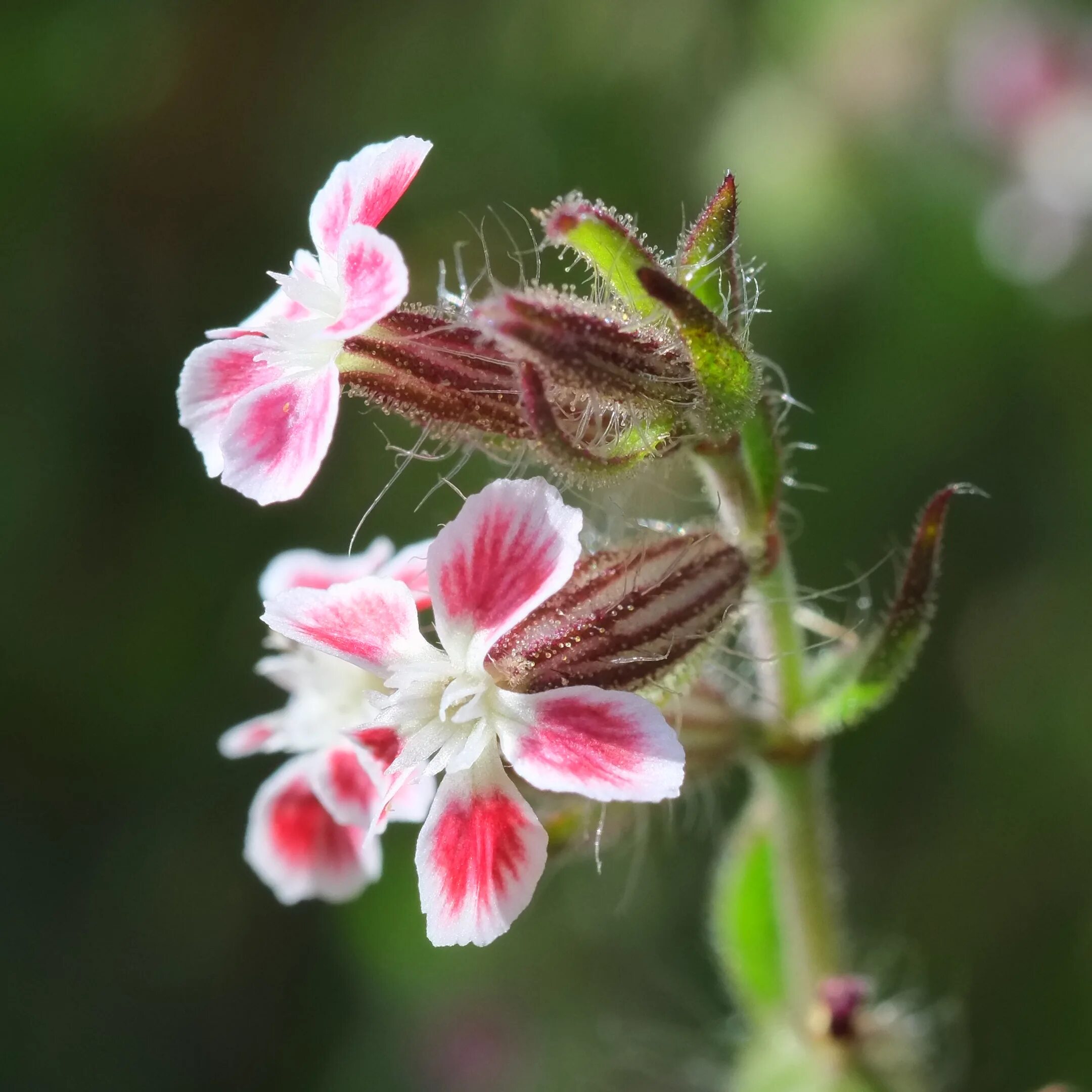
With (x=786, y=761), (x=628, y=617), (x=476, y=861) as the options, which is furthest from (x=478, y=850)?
(x=786, y=761)

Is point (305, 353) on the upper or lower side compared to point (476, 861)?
upper

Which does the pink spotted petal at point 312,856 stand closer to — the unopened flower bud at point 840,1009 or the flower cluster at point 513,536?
the flower cluster at point 513,536

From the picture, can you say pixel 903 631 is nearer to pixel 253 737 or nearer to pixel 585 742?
pixel 585 742

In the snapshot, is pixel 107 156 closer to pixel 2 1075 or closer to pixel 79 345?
pixel 79 345

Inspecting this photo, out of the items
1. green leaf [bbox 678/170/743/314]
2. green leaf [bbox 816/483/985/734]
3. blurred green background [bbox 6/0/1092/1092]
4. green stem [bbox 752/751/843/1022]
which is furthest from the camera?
blurred green background [bbox 6/0/1092/1092]

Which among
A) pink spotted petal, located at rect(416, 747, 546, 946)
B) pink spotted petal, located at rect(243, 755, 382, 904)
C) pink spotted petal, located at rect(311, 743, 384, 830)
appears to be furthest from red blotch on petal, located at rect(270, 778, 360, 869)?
pink spotted petal, located at rect(416, 747, 546, 946)

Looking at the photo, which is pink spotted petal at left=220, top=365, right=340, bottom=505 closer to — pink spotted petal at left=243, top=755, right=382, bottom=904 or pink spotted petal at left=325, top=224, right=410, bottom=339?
pink spotted petal at left=325, top=224, right=410, bottom=339

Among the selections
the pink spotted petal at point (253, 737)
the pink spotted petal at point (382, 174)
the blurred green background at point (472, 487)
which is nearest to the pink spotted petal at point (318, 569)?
the pink spotted petal at point (253, 737)
